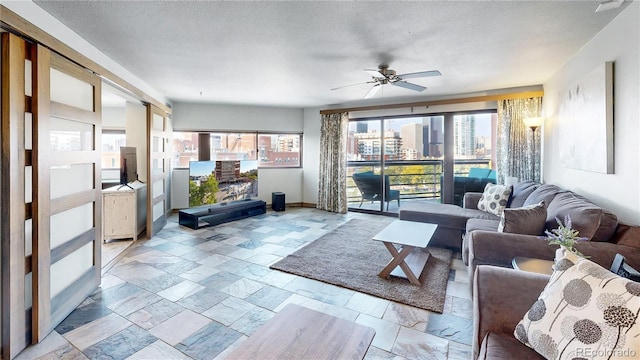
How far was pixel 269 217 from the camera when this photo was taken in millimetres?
5836

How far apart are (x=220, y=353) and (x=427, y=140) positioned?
4.99 meters

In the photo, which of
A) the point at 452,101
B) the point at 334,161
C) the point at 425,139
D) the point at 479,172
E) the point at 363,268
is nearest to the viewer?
the point at 363,268

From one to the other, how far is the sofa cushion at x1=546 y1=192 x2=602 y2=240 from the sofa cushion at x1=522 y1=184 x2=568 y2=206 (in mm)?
250

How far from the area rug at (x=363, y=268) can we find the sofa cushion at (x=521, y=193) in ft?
3.38

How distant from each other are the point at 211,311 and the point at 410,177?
461cm

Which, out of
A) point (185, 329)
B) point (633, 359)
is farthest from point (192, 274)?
point (633, 359)

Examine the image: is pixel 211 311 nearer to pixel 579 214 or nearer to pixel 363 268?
pixel 363 268

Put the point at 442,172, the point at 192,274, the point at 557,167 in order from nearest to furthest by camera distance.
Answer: the point at 192,274
the point at 557,167
the point at 442,172

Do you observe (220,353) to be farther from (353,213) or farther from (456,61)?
(353,213)

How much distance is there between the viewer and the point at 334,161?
6336 millimetres

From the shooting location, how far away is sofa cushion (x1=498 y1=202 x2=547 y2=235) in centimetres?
242

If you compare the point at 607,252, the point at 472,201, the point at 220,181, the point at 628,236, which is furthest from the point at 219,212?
the point at 628,236

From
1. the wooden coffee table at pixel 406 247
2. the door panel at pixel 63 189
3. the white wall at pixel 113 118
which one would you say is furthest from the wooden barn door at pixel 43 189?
the white wall at pixel 113 118

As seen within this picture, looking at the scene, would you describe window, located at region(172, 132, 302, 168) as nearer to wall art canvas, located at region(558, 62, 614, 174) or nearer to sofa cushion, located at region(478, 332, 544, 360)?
wall art canvas, located at region(558, 62, 614, 174)
